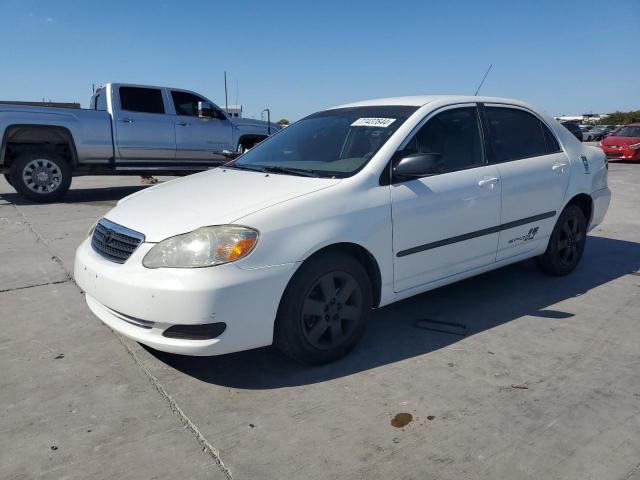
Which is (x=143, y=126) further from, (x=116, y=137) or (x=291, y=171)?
(x=291, y=171)

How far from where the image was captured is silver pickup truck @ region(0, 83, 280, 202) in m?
8.79

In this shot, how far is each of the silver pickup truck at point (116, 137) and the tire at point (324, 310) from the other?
736 cm

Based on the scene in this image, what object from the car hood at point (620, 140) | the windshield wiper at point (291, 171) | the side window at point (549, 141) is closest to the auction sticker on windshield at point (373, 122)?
the windshield wiper at point (291, 171)

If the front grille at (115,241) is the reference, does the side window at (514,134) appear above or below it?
above

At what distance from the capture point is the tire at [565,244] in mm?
4855

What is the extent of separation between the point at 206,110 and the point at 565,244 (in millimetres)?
7057

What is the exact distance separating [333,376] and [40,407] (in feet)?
5.14

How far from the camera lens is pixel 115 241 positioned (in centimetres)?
320

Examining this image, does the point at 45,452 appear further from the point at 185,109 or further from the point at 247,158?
the point at 185,109

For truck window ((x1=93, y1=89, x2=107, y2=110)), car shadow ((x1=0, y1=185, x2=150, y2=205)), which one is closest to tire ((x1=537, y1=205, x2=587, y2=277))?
car shadow ((x1=0, y1=185, x2=150, y2=205))

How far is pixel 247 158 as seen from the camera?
4355 millimetres

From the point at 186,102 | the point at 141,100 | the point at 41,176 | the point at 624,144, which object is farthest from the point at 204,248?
the point at 624,144

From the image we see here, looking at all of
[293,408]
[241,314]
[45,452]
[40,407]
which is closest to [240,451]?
[293,408]

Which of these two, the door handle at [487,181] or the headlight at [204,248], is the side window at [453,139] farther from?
the headlight at [204,248]
